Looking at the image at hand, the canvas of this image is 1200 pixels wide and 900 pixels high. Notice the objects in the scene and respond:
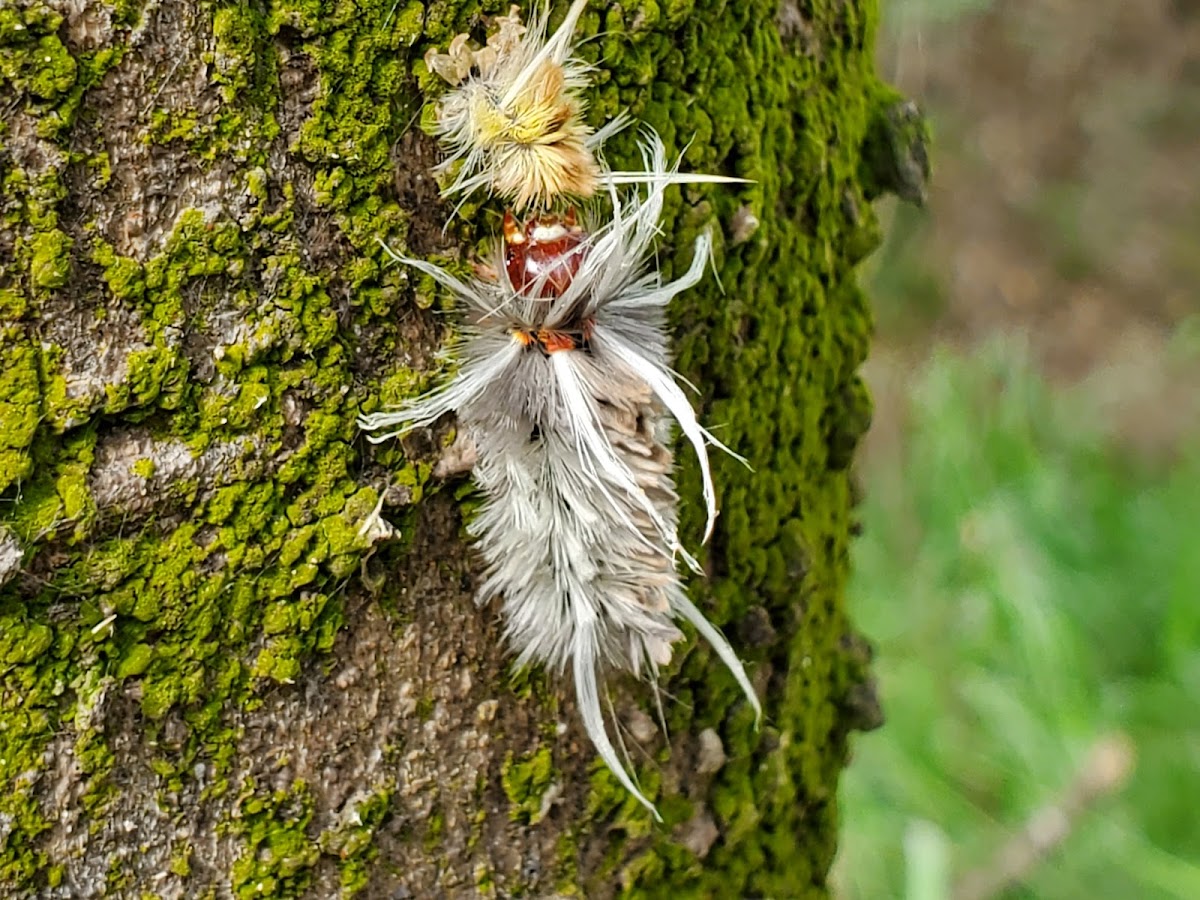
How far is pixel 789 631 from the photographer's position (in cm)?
114

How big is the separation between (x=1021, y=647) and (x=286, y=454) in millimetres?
2385

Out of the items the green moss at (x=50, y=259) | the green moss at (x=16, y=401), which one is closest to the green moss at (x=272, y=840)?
the green moss at (x=16, y=401)

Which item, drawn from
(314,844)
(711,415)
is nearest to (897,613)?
(711,415)

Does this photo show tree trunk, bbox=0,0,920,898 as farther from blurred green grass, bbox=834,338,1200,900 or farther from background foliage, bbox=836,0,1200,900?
blurred green grass, bbox=834,338,1200,900

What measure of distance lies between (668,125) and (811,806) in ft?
2.89

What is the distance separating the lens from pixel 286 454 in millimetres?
810

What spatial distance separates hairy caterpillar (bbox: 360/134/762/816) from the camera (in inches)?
34.8

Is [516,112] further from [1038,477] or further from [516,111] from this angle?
[1038,477]

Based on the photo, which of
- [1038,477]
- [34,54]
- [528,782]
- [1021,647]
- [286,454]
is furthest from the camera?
[1038,477]

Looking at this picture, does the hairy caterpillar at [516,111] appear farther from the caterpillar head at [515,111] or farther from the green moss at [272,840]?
the green moss at [272,840]

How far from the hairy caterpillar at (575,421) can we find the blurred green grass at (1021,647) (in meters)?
1.59

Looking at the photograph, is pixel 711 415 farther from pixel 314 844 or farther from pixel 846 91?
pixel 314 844

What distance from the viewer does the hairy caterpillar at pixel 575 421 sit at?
0.88 meters

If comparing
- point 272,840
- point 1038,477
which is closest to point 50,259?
point 272,840
